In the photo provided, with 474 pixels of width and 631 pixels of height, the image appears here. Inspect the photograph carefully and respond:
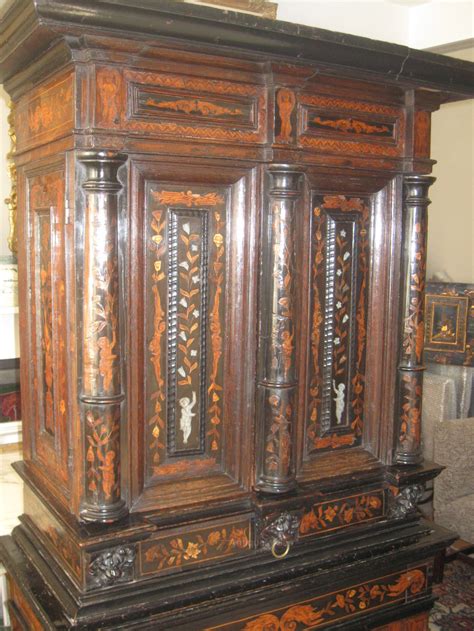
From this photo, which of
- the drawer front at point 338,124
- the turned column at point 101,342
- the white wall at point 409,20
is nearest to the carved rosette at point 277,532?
the turned column at point 101,342

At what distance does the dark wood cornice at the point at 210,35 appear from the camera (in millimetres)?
1556

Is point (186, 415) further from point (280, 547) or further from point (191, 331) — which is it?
point (280, 547)

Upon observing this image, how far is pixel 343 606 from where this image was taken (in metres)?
2.15

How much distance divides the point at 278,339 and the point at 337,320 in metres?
0.26

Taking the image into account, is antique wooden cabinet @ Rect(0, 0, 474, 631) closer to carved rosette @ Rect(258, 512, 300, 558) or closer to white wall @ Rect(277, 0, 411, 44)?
carved rosette @ Rect(258, 512, 300, 558)

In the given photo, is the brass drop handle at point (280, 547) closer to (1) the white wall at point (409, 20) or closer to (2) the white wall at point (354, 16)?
(2) the white wall at point (354, 16)

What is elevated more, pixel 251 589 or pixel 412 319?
pixel 412 319

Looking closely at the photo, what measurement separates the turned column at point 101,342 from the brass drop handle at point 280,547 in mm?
497

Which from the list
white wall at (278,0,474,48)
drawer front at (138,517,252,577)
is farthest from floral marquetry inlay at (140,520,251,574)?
white wall at (278,0,474,48)

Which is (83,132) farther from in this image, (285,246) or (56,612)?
(56,612)

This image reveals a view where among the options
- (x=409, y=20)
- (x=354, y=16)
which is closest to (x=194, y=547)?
(x=354, y=16)

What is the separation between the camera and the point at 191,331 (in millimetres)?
1917

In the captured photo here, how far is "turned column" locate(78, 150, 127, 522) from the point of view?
1698mm

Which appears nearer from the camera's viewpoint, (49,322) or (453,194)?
(49,322)
